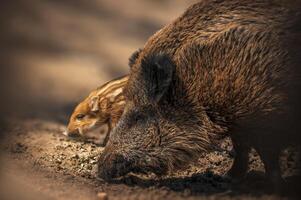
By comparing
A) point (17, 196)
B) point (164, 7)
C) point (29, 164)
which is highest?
point (164, 7)

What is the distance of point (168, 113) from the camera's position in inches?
181

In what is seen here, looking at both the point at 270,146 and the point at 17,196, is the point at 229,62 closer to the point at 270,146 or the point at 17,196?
the point at 270,146

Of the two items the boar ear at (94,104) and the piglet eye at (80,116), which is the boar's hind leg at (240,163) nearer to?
the boar ear at (94,104)

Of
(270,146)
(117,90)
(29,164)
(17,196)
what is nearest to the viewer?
(17,196)

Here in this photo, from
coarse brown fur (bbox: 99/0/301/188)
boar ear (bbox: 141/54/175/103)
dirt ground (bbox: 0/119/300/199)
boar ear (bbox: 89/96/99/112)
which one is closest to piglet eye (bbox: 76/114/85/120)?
boar ear (bbox: 89/96/99/112)

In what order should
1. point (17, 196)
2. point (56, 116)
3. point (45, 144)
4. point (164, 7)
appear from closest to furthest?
point (17, 196) < point (45, 144) < point (56, 116) < point (164, 7)

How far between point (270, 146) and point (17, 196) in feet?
6.29

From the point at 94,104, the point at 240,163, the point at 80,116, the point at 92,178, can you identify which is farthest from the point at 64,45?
the point at 240,163

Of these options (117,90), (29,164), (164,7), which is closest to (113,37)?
(164,7)

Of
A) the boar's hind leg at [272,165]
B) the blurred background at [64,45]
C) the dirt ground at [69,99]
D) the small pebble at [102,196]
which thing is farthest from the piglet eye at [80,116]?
the boar's hind leg at [272,165]

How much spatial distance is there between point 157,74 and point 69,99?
15.6 ft

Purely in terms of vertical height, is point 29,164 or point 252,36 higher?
point 252,36

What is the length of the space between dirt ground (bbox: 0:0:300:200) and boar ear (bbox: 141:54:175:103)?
2.45 feet

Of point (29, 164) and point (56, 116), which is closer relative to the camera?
point (29, 164)
